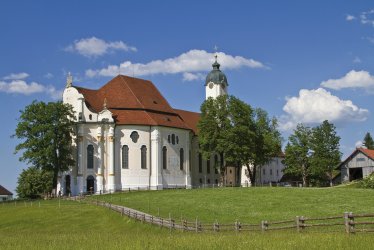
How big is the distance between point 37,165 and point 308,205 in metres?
41.3

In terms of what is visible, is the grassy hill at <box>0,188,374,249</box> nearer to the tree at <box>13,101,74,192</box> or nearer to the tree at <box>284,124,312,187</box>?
the tree at <box>13,101,74,192</box>

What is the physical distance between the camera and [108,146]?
82.5 meters

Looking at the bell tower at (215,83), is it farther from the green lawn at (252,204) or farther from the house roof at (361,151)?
the green lawn at (252,204)

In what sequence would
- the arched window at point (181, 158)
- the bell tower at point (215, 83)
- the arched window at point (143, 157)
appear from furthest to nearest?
the bell tower at point (215, 83)
the arched window at point (181, 158)
the arched window at point (143, 157)

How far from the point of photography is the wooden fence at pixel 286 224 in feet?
78.8

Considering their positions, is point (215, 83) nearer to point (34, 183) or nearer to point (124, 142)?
point (124, 142)

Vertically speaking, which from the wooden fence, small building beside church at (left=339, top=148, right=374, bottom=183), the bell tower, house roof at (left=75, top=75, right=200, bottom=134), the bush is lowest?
the wooden fence

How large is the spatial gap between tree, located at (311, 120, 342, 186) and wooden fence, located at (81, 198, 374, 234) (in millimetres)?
51504

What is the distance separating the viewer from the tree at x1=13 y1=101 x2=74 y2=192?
7588 centimetres

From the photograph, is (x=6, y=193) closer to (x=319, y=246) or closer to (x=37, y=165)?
(x=37, y=165)

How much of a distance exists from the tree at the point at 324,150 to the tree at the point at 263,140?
20.5 ft

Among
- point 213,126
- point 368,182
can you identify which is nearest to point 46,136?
point 213,126

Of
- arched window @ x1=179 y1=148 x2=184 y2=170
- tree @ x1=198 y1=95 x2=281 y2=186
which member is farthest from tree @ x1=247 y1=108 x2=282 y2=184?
arched window @ x1=179 y1=148 x2=184 y2=170

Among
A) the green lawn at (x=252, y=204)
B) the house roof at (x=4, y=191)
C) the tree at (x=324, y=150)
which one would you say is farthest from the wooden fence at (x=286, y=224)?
the house roof at (x=4, y=191)
